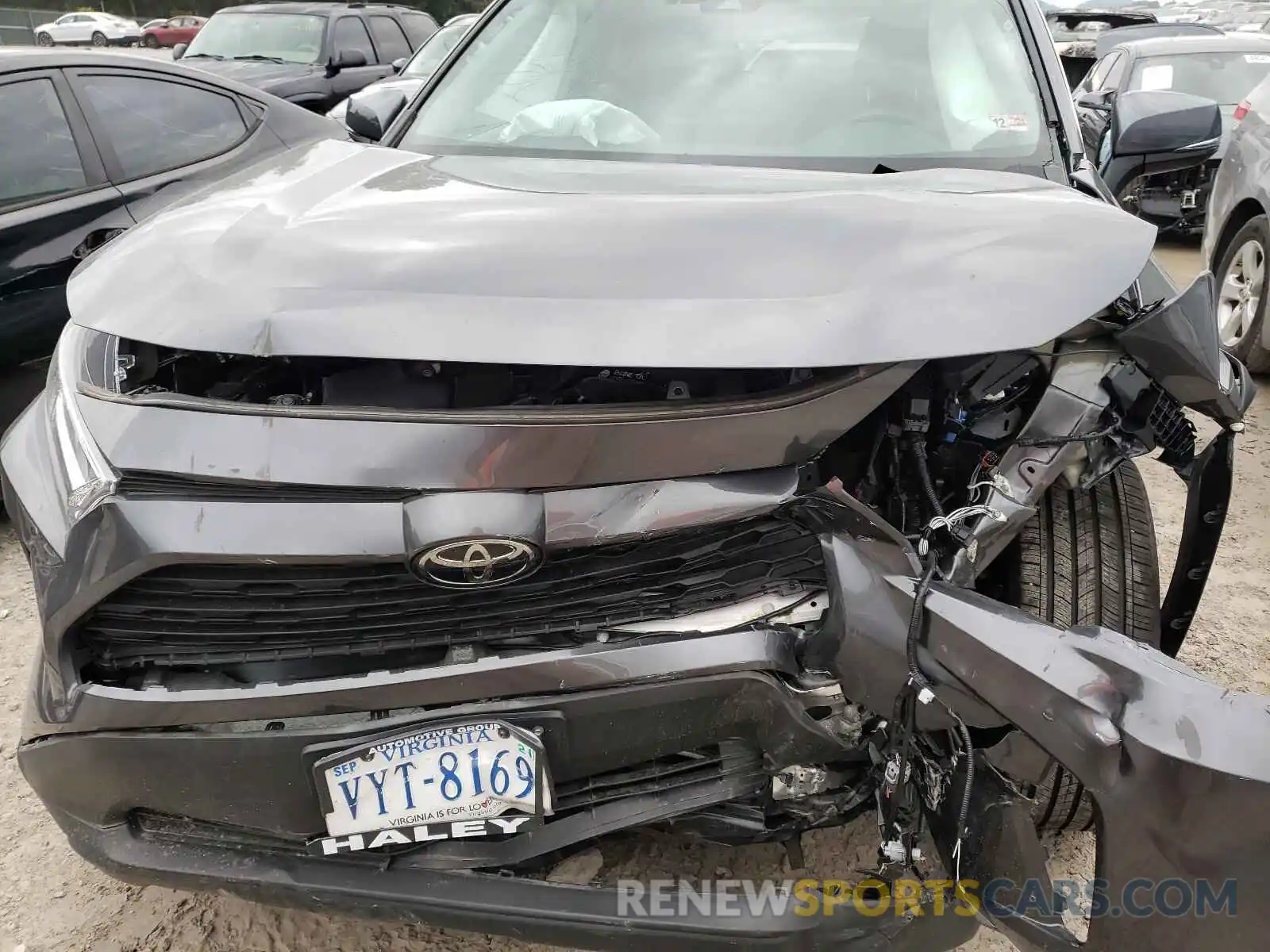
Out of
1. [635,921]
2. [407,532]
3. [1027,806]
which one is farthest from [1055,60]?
[635,921]

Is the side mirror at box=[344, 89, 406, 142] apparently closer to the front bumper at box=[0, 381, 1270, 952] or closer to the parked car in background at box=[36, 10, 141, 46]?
the front bumper at box=[0, 381, 1270, 952]

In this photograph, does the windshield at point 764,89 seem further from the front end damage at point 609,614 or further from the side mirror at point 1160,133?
the front end damage at point 609,614

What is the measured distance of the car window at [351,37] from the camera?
8.91 meters

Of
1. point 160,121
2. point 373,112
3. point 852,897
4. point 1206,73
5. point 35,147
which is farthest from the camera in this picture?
point 1206,73

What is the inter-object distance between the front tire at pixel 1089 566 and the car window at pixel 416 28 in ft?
34.6

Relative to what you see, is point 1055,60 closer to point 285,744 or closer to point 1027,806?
point 1027,806

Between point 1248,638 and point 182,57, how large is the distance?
9.65 meters

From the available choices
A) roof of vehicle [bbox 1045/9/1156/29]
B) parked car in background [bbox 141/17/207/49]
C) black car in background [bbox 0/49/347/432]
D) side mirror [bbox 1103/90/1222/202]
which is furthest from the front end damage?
parked car in background [bbox 141/17/207/49]

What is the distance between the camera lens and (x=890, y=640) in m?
1.28

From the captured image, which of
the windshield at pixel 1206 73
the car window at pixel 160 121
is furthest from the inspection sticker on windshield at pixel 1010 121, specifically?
the windshield at pixel 1206 73

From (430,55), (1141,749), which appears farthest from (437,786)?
(430,55)

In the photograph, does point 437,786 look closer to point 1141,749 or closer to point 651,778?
point 651,778

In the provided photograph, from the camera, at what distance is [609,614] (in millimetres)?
1395

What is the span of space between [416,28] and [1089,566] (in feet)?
36.6
